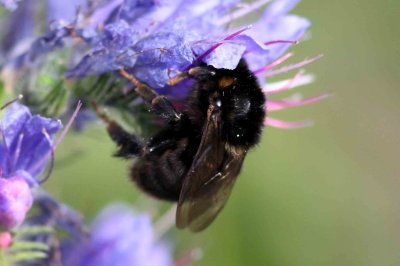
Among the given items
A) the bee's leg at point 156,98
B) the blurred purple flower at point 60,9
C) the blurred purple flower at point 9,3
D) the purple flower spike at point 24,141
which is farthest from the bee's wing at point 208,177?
the blurred purple flower at point 60,9

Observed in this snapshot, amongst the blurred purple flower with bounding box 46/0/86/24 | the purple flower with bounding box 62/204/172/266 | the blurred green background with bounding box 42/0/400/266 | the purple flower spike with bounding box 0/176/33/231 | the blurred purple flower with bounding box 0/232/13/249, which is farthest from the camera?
the blurred green background with bounding box 42/0/400/266

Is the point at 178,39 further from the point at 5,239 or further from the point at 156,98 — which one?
the point at 5,239

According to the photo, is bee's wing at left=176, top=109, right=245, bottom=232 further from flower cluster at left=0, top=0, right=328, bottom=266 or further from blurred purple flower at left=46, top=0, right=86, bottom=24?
blurred purple flower at left=46, top=0, right=86, bottom=24

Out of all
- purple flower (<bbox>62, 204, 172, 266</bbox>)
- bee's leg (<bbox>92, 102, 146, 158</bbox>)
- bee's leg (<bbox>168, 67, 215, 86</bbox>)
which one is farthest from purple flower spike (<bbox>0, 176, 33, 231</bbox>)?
purple flower (<bbox>62, 204, 172, 266</bbox>)

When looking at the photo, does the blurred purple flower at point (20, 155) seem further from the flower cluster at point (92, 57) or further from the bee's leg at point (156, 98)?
the bee's leg at point (156, 98)

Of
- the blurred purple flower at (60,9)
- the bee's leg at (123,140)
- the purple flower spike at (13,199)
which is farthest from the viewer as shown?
the blurred purple flower at (60,9)

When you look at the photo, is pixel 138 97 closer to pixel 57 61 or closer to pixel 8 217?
pixel 57 61
